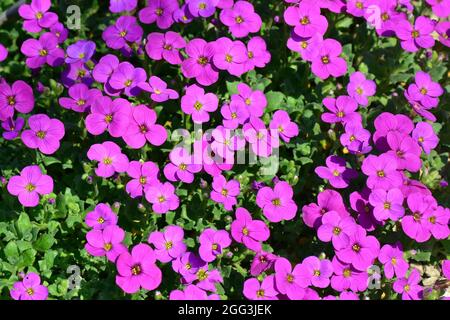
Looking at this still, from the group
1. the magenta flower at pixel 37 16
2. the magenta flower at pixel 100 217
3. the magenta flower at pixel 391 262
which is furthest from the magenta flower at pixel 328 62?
the magenta flower at pixel 37 16

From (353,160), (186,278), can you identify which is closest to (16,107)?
(186,278)

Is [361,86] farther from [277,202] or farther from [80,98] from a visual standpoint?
[80,98]

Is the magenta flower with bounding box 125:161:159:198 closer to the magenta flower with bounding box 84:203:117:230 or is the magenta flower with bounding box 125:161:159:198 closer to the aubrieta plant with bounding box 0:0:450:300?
the aubrieta plant with bounding box 0:0:450:300

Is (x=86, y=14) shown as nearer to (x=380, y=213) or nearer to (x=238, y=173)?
(x=238, y=173)

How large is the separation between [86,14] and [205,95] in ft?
5.45

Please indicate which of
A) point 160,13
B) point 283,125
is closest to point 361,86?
point 283,125

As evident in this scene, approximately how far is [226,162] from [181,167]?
315 mm

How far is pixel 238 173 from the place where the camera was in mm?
4766

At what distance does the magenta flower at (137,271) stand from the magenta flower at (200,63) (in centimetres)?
142

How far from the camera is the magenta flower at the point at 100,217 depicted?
13.5 ft

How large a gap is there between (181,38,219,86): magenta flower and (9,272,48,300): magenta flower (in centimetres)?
180

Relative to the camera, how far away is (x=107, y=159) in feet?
14.1

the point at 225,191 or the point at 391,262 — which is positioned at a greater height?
the point at 225,191

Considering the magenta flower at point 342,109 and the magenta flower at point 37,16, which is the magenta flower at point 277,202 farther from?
the magenta flower at point 37,16
